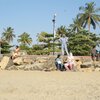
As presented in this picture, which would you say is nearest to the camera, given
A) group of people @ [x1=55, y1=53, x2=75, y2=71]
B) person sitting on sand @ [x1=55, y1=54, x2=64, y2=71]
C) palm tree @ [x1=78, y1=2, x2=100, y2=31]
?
group of people @ [x1=55, y1=53, x2=75, y2=71]

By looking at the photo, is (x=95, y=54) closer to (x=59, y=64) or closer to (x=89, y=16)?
(x=59, y=64)

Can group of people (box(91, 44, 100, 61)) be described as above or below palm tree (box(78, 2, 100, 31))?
below

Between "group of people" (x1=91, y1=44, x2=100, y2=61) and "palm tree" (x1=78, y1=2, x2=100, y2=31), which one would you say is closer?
"group of people" (x1=91, y1=44, x2=100, y2=61)

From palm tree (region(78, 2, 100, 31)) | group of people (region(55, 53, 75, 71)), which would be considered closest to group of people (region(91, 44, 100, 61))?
group of people (region(55, 53, 75, 71))

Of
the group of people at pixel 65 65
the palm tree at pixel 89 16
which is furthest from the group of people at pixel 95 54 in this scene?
the palm tree at pixel 89 16

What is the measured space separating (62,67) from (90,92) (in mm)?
9965

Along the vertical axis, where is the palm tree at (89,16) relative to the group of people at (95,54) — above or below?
above

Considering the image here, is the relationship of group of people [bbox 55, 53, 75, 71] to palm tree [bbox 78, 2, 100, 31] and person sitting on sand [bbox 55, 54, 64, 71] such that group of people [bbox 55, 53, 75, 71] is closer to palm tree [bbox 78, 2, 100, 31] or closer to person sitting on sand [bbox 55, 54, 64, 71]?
person sitting on sand [bbox 55, 54, 64, 71]

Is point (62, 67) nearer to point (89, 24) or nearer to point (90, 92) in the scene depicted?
point (90, 92)

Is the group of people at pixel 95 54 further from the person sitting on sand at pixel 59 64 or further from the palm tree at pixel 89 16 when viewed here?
the palm tree at pixel 89 16

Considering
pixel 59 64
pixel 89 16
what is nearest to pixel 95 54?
pixel 59 64

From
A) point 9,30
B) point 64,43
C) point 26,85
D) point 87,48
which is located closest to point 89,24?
point 9,30

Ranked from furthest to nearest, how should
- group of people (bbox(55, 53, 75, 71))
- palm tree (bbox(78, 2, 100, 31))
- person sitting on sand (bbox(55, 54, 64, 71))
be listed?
palm tree (bbox(78, 2, 100, 31)), person sitting on sand (bbox(55, 54, 64, 71)), group of people (bbox(55, 53, 75, 71))

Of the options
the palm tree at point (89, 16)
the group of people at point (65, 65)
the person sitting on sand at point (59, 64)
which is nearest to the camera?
the group of people at point (65, 65)
